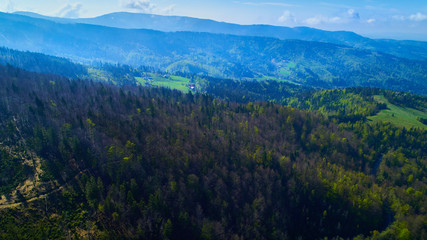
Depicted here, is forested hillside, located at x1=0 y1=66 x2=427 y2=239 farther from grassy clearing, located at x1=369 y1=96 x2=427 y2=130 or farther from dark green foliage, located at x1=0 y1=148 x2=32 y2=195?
grassy clearing, located at x1=369 y1=96 x2=427 y2=130

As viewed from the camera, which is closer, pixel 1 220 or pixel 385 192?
pixel 1 220

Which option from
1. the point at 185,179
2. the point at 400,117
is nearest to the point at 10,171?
the point at 185,179

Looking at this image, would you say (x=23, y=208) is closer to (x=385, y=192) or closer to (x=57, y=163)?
(x=57, y=163)

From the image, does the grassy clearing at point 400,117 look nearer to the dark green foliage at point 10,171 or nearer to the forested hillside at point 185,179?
the forested hillside at point 185,179

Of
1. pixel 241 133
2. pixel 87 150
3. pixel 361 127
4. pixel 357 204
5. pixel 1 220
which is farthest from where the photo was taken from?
pixel 361 127

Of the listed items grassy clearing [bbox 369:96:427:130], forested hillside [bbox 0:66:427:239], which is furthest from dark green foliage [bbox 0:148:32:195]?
grassy clearing [bbox 369:96:427:130]

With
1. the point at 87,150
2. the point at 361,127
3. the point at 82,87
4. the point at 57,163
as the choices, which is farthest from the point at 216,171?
the point at 82,87

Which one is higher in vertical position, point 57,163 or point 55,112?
point 55,112

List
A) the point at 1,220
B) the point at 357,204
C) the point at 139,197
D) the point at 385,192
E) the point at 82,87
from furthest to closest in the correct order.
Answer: the point at 82,87 → the point at 385,192 → the point at 357,204 → the point at 139,197 → the point at 1,220

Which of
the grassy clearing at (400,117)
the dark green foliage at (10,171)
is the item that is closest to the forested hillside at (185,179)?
the dark green foliage at (10,171)
